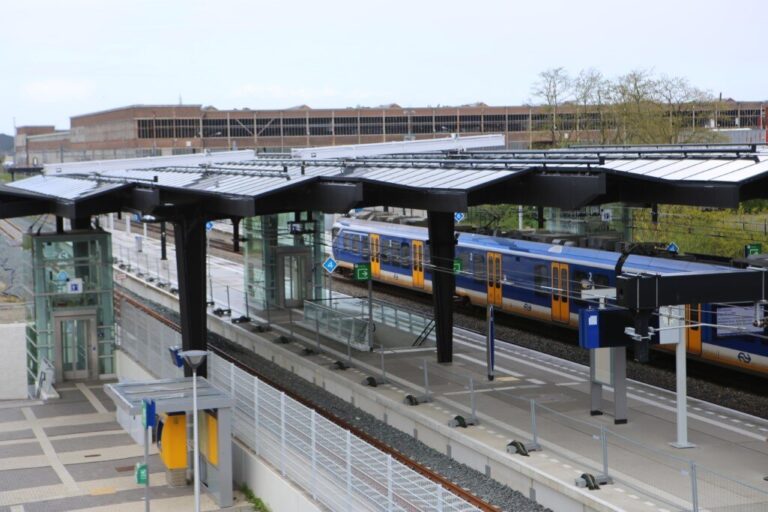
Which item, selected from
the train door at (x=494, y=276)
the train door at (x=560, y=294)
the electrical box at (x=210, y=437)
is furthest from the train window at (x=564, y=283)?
the electrical box at (x=210, y=437)

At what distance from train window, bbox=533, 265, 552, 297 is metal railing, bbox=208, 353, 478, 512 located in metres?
13.1

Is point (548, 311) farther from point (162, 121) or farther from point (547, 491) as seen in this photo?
point (162, 121)

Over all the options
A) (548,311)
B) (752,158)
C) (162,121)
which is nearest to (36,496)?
(752,158)

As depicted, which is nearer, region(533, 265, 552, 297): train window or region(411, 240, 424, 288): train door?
region(533, 265, 552, 297): train window

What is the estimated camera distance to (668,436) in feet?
65.0

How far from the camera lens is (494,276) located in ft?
115

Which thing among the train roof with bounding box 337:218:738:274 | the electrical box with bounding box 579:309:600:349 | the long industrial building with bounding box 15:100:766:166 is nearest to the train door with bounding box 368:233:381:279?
the train roof with bounding box 337:218:738:274

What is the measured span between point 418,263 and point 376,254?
326cm

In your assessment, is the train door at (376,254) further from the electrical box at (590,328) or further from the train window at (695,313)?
the electrical box at (590,328)

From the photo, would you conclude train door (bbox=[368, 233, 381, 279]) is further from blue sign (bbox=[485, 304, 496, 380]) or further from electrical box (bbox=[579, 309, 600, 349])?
electrical box (bbox=[579, 309, 600, 349])

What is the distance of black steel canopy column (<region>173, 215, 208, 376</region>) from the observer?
25828 mm

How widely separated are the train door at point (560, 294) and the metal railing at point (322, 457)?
40.7 feet

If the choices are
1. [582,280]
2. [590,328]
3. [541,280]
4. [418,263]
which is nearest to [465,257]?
[418,263]

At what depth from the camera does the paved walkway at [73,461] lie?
1900 cm
